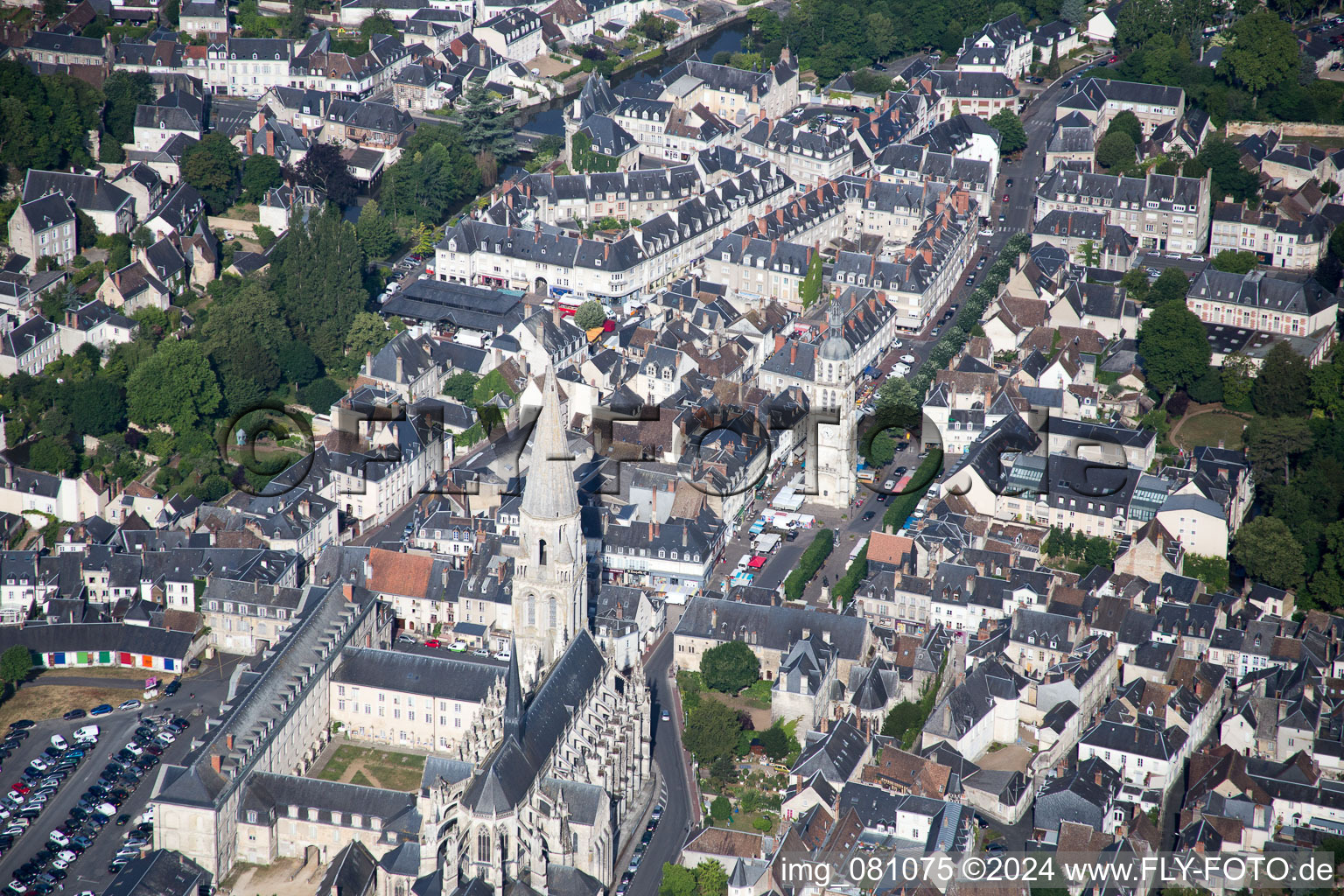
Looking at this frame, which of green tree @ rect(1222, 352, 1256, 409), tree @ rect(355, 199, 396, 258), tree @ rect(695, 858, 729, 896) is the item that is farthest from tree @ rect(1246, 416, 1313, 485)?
tree @ rect(355, 199, 396, 258)

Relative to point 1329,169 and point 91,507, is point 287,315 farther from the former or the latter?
point 1329,169

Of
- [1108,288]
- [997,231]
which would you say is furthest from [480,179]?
[1108,288]

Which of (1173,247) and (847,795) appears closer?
(847,795)

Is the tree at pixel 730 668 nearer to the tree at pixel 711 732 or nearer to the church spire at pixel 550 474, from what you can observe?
the tree at pixel 711 732

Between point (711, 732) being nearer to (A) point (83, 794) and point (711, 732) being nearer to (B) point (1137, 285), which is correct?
(A) point (83, 794)

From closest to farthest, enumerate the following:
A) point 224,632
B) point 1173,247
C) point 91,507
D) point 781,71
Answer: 1. point 224,632
2. point 91,507
3. point 1173,247
4. point 781,71

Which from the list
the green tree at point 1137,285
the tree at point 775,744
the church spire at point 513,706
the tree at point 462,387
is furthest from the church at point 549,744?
the green tree at point 1137,285
